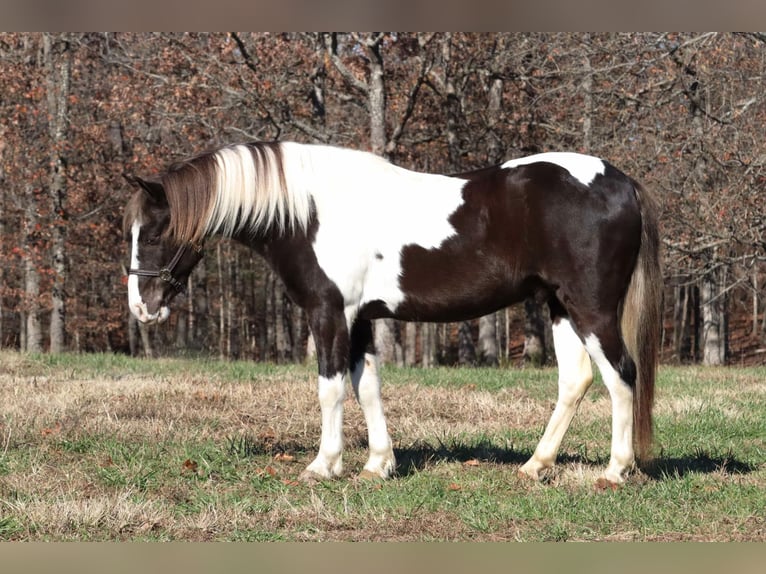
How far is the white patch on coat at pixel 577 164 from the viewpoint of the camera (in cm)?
565

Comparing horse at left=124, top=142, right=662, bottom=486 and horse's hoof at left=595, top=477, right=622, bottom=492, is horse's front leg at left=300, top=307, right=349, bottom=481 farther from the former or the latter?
horse's hoof at left=595, top=477, right=622, bottom=492

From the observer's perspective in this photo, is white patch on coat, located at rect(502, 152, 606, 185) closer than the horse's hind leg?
Yes

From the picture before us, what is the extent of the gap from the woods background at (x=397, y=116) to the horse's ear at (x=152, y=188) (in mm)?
8013

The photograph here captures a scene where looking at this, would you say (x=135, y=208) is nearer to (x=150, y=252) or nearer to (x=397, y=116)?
(x=150, y=252)

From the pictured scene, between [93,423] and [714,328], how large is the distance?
55.9ft

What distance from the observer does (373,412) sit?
237 inches

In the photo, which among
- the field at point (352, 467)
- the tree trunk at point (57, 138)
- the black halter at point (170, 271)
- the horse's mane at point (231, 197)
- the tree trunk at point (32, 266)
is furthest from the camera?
the tree trunk at point (32, 266)

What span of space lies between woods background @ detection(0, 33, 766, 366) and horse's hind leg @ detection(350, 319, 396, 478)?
26.4 ft

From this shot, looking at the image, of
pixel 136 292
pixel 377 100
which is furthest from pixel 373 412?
pixel 377 100

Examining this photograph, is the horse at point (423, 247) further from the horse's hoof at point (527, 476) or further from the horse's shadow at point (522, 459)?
the horse's shadow at point (522, 459)

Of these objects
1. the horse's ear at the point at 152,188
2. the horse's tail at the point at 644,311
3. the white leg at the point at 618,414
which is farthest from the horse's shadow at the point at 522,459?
the horse's ear at the point at 152,188

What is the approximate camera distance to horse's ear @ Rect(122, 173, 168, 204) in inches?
224

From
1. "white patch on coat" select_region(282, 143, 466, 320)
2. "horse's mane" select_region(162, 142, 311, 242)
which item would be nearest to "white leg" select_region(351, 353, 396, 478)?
"white patch on coat" select_region(282, 143, 466, 320)

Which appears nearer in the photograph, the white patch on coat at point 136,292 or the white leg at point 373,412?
the white patch on coat at point 136,292
